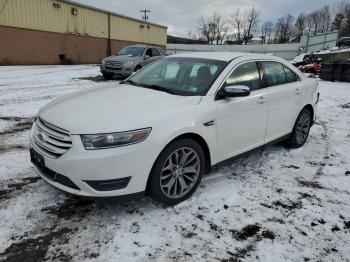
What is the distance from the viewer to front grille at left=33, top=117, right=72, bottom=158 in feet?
9.87

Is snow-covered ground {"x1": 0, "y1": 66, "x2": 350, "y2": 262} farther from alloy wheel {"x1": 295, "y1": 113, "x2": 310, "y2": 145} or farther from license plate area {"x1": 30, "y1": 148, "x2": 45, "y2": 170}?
alloy wheel {"x1": 295, "y1": 113, "x2": 310, "y2": 145}

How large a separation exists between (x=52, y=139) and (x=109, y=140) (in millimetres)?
663

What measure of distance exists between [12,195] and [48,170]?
0.76 meters

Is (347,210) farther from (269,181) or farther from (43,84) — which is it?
(43,84)

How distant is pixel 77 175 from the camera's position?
2.92m

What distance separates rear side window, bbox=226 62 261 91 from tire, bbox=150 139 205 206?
109 cm

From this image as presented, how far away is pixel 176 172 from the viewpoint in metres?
3.44

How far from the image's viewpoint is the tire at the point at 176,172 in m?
3.20

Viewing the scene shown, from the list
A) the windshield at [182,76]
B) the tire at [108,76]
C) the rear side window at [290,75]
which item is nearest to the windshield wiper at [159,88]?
the windshield at [182,76]

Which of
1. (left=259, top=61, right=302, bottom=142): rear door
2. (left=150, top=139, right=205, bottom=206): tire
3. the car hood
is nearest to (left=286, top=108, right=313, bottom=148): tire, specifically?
(left=259, top=61, right=302, bottom=142): rear door

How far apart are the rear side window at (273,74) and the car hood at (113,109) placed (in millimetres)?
1589

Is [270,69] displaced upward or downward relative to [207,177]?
upward

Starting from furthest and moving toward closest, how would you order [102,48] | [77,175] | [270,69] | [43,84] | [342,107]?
1. [102,48]
2. [43,84]
3. [342,107]
4. [270,69]
5. [77,175]

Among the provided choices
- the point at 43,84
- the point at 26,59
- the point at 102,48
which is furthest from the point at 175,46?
the point at 43,84
